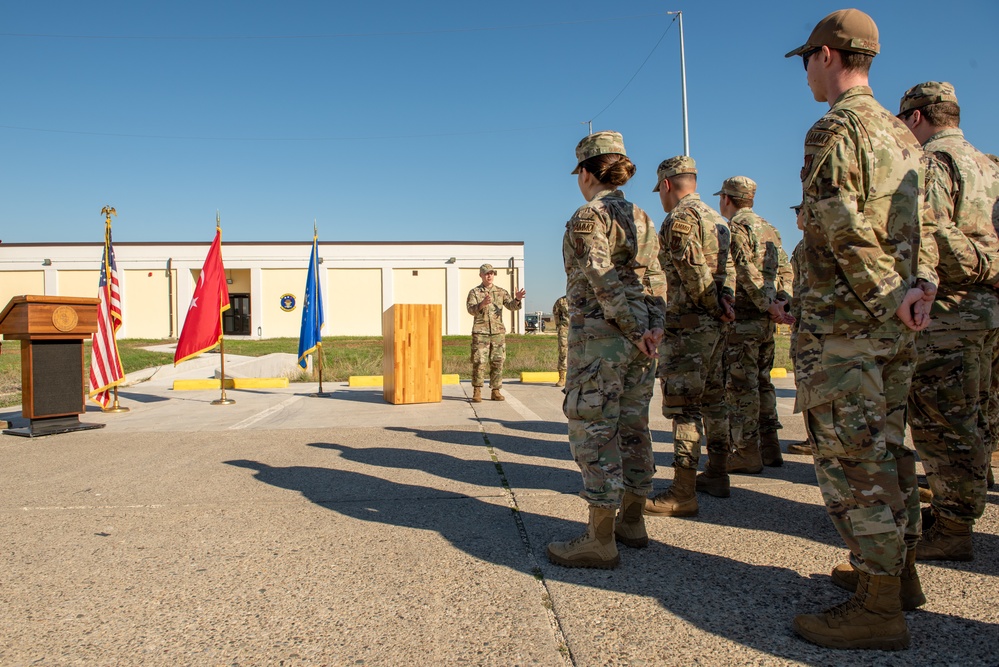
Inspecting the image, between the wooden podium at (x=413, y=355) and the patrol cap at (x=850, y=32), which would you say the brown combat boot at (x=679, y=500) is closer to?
the patrol cap at (x=850, y=32)

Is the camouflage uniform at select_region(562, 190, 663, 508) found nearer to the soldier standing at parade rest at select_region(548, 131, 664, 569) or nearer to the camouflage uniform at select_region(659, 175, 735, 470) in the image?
the soldier standing at parade rest at select_region(548, 131, 664, 569)

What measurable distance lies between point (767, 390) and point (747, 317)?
73 cm

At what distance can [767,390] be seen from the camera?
500 cm

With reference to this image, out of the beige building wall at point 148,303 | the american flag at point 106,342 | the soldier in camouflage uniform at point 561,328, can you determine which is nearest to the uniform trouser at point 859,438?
the american flag at point 106,342

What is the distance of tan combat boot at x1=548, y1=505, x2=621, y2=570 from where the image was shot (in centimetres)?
273

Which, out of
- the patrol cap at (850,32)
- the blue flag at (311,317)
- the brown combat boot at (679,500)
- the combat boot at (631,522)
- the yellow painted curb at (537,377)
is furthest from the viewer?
the yellow painted curb at (537,377)

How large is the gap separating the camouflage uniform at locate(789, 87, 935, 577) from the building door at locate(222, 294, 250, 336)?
130ft

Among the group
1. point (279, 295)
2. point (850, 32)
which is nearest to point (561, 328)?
point (850, 32)

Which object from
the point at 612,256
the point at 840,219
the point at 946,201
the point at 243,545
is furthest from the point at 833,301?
the point at 243,545

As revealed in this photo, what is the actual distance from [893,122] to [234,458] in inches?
199

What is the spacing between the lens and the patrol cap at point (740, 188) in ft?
15.5

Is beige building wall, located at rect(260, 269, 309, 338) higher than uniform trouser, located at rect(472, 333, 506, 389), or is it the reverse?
beige building wall, located at rect(260, 269, 309, 338)

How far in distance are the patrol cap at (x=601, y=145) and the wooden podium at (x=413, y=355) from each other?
6.02 meters

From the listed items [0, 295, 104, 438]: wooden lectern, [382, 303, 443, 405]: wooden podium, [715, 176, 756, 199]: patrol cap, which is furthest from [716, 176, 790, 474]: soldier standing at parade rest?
[0, 295, 104, 438]: wooden lectern
